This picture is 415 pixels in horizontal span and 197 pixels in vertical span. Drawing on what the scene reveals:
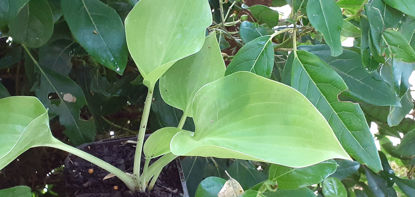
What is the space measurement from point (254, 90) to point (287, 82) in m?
0.14

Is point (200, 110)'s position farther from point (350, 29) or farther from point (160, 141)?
point (350, 29)

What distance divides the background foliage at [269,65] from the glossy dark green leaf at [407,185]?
0.53ft

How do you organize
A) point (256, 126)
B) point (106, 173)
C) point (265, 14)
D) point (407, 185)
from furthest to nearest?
point (407, 185), point (265, 14), point (106, 173), point (256, 126)

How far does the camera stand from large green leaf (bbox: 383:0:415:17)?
45cm

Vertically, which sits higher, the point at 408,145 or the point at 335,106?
the point at 335,106

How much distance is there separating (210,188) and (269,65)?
0.15m

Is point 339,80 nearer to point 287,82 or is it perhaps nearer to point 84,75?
point 287,82

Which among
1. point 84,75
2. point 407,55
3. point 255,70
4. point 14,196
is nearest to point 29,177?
point 84,75

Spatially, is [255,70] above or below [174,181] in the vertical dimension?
above

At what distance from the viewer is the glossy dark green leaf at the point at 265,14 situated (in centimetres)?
Answer: 57

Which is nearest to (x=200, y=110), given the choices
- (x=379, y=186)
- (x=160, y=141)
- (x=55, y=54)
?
(x=160, y=141)

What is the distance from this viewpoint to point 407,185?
70cm

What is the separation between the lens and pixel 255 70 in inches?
18.3

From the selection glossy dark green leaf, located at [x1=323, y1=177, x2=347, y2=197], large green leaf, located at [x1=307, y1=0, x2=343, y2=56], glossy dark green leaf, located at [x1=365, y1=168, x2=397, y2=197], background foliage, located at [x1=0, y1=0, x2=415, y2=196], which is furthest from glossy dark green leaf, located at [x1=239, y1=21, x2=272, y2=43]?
glossy dark green leaf, located at [x1=365, y1=168, x2=397, y2=197]
